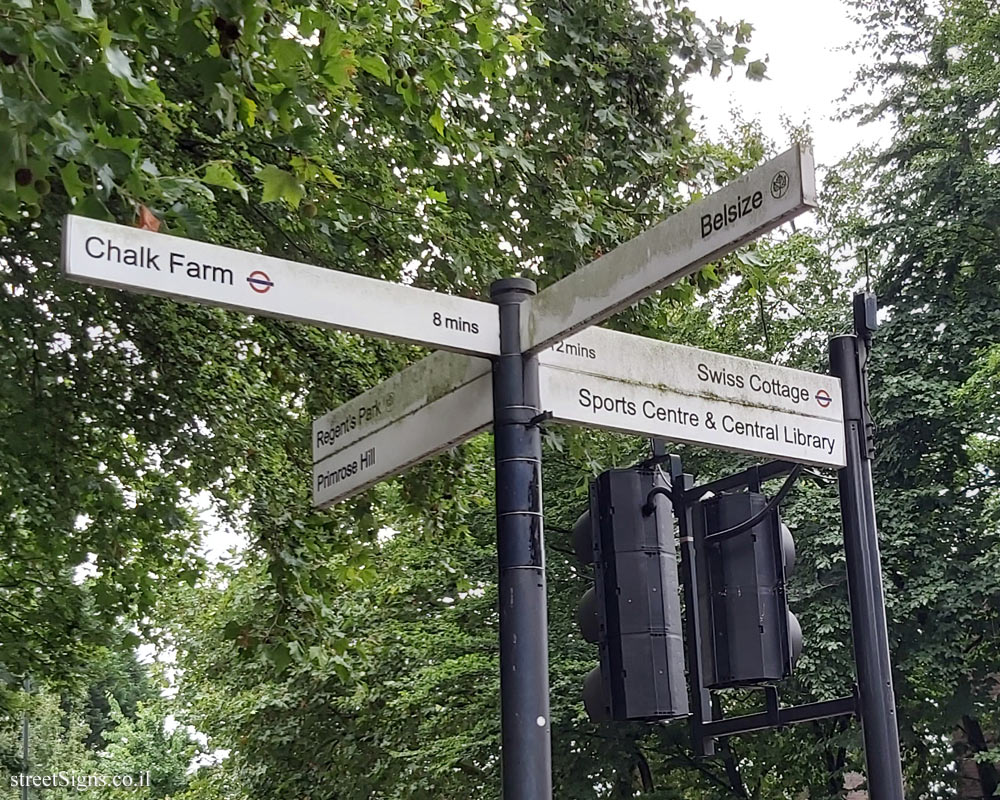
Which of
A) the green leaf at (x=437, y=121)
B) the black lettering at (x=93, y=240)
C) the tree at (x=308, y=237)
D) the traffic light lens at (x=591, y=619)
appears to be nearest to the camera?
the black lettering at (x=93, y=240)

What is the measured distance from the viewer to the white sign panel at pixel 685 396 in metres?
3.67

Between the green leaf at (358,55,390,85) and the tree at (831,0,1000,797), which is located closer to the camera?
the green leaf at (358,55,390,85)

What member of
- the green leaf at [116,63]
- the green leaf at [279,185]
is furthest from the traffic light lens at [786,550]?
the green leaf at [116,63]

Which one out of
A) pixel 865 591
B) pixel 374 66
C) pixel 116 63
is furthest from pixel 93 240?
pixel 374 66

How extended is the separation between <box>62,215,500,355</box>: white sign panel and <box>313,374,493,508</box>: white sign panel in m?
0.16

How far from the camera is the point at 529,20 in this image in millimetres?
7516

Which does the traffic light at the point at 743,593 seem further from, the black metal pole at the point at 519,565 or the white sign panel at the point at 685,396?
the black metal pole at the point at 519,565

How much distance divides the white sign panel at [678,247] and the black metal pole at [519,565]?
0.29 feet

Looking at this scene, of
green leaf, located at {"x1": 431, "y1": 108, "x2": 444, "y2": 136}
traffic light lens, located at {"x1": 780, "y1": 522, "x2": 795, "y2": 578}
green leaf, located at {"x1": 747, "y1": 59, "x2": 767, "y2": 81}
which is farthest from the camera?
green leaf, located at {"x1": 747, "y1": 59, "x2": 767, "y2": 81}

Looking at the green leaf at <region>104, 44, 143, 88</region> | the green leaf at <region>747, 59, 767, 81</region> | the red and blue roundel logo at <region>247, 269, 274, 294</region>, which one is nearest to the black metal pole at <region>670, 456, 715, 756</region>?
the red and blue roundel logo at <region>247, 269, 274, 294</region>

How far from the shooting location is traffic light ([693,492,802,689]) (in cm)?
435

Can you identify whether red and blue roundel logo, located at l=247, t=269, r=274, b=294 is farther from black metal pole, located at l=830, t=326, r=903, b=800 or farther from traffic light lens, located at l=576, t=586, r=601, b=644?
black metal pole, located at l=830, t=326, r=903, b=800

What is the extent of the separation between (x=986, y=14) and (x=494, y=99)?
47.9ft

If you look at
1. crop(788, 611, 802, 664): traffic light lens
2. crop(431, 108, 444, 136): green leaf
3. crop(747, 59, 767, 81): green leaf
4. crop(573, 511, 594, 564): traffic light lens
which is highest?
crop(747, 59, 767, 81): green leaf
